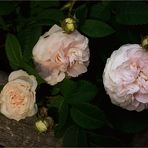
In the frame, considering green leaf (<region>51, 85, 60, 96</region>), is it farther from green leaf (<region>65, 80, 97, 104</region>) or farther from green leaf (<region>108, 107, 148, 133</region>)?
green leaf (<region>108, 107, 148, 133</region>)

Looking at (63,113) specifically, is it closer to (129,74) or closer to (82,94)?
(82,94)

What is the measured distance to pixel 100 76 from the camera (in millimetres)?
929

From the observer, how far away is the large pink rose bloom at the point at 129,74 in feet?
2.54

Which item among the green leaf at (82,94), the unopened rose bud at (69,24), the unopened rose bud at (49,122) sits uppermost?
the unopened rose bud at (69,24)

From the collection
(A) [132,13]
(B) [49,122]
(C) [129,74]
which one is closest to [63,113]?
(B) [49,122]

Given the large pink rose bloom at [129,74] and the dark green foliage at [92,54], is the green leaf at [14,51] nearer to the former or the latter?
the dark green foliage at [92,54]

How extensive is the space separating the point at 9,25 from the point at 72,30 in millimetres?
234

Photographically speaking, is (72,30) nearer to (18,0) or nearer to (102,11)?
(102,11)

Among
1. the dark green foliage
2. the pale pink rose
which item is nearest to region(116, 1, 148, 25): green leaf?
the dark green foliage

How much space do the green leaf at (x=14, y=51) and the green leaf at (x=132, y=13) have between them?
23cm

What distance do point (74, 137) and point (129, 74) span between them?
204mm

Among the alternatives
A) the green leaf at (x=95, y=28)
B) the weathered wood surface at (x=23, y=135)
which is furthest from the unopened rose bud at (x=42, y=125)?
the green leaf at (x=95, y=28)

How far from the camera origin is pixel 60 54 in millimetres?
797

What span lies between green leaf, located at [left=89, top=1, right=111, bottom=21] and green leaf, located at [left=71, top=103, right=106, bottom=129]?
0.20 meters
